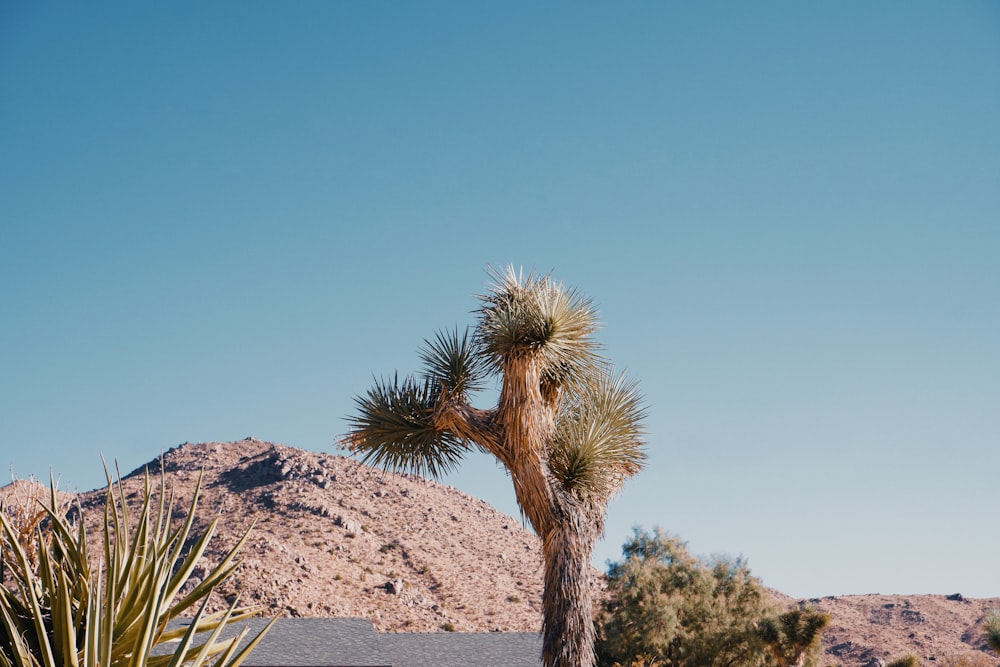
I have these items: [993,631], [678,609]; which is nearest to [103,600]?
[993,631]

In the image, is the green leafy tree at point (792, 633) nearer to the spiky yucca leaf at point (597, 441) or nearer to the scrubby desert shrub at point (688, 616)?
the scrubby desert shrub at point (688, 616)

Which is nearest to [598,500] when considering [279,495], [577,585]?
[577,585]

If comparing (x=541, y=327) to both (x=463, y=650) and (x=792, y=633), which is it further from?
(x=792, y=633)

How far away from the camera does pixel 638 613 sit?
33.9m

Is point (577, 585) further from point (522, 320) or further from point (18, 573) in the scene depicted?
point (18, 573)

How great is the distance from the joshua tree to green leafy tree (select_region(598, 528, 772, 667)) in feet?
67.0

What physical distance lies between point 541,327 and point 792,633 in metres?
20.4

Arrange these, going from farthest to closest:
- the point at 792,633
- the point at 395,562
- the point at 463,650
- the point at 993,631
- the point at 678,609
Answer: the point at 395,562 < the point at 678,609 < the point at 792,633 < the point at 463,650 < the point at 993,631

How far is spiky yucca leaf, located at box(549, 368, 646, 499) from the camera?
12.4 meters

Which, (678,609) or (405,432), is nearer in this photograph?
(405,432)

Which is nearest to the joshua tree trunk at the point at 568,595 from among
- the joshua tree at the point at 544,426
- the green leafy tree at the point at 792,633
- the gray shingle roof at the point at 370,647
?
the joshua tree at the point at 544,426

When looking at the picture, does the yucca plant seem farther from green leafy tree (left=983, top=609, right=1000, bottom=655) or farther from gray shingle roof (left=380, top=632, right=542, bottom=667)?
green leafy tree (left=983, top=609, right=1000, bottom=655)

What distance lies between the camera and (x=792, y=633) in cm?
2839

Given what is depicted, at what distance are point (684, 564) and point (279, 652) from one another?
766 inches
